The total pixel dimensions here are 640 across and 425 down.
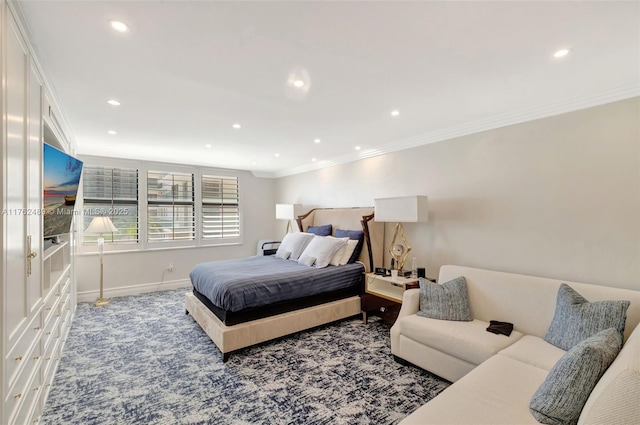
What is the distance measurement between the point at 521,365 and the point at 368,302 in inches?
79.3

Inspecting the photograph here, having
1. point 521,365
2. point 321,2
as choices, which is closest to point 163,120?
point 321,2

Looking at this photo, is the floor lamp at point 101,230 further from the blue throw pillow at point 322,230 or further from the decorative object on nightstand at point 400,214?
the decorative object on nightstand at point 400,214

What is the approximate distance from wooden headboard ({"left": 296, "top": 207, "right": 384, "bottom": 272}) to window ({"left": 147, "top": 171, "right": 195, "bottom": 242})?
2.69 metres

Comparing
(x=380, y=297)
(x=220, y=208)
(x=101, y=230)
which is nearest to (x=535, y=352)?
(x=380, y=297)

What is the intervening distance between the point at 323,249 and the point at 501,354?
2.36m

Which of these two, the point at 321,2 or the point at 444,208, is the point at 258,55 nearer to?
the point at 321,2

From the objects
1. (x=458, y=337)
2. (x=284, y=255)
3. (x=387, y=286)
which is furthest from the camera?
(x=284, y=255)

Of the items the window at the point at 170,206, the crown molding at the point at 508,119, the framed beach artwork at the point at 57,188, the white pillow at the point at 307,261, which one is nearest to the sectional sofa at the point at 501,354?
the white pillow at the point at 307,261

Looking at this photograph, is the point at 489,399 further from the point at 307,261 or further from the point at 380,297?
the point at 307,261

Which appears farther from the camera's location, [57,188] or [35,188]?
[57,188]

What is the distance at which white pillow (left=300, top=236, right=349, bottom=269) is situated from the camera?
3922 mm

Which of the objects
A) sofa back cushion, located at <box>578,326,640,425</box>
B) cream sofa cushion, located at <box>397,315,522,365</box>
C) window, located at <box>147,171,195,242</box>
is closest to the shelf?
cream sofa cushion, located at <box>397,315,522,365</box>

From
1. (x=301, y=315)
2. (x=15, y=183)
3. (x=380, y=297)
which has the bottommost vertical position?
(x=301, y=315)

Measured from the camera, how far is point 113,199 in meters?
5.04
